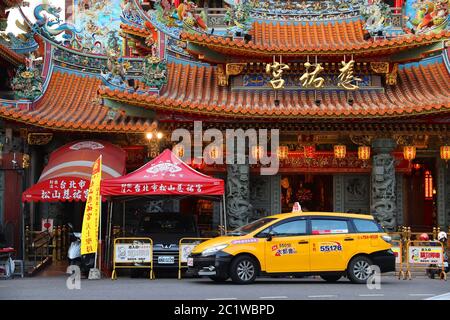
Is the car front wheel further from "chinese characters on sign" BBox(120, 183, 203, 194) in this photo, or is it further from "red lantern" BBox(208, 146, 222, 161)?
"red lantern" BBox(208, 146, 222, 161)

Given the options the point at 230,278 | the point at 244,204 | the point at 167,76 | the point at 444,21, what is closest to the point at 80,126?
the point at 167,76

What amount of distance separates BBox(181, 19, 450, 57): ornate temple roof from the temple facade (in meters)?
0.06

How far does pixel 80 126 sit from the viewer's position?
2075 cm

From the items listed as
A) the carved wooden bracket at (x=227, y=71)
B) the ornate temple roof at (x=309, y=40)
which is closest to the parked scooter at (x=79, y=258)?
the ornate temple roof at (x=309, y=40)

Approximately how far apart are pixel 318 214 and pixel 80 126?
798 centimetres

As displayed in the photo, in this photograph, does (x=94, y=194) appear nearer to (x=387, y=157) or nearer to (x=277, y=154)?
(x=277, y=154)

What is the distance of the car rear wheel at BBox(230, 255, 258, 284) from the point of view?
16.1 meters

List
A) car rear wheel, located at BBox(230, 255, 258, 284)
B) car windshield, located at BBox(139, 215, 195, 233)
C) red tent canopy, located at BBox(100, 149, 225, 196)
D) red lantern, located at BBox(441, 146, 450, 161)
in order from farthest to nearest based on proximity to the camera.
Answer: red lantern, located at BBox(441, 146, 450, 161)
car windshield, located at BBox(139, 215, 195, 233)
red tent canopy, located at BBox(100, 149, 225, 196)
car rear wheel, located at BBox(230, 255, 258, 284)

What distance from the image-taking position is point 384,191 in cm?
2114

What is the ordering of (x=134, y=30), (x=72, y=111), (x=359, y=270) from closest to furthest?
(x=359, y=270), (x=72, y=111), (x=134, y=30)

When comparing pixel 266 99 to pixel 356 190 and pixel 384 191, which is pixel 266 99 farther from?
pixel 384 191

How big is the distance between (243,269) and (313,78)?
8.03m

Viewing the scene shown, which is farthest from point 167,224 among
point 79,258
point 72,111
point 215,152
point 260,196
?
point 72,111

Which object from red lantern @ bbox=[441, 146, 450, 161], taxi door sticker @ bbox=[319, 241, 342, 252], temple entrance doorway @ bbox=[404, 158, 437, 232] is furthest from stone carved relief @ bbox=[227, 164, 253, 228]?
temple entrance doorway @ bbox=[404, 158, 437, 232]
